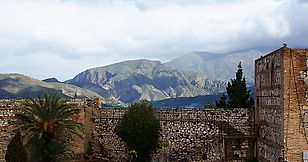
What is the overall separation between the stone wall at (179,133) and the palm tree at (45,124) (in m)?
1.62

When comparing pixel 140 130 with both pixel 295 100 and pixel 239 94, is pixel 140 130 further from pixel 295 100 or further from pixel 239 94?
pixel 295 100

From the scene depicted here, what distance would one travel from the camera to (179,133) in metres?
33.0

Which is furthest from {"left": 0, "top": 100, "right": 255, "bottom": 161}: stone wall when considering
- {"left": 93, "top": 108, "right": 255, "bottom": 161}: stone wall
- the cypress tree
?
the cypress tree

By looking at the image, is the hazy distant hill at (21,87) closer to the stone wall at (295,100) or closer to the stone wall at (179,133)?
the stone wall at (179,133)

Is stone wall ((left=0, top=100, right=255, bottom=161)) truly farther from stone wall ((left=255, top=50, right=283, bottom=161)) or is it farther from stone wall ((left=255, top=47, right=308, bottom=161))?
stone wall ((left=255, top=47, right=308, bottom=161))

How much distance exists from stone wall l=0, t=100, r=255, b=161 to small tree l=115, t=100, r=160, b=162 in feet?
2.21

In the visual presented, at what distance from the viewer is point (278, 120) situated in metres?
25.5

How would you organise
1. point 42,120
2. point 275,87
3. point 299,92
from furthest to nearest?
1. point 42,120
2. point 275,87
3. point 299,92

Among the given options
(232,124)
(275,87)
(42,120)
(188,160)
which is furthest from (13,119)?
(275,87)

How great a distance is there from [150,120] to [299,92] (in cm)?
1150

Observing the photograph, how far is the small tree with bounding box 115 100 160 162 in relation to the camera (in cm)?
3241

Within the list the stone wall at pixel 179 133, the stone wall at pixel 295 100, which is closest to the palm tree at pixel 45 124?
the stone wall at pixel 179 133

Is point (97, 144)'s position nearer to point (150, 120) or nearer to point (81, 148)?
point (81, 148)

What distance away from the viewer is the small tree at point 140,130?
3241 cm
